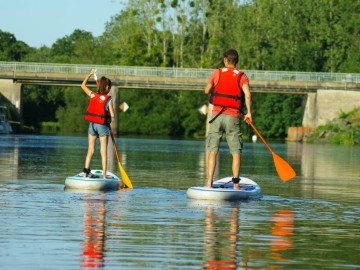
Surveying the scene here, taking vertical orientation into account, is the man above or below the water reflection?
above

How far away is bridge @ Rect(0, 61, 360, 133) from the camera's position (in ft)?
310

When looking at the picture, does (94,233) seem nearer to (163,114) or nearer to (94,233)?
(94,233)

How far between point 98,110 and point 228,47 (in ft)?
342

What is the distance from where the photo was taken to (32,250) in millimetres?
11500

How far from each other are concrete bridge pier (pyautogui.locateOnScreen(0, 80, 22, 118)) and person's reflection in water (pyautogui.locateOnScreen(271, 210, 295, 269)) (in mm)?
83659

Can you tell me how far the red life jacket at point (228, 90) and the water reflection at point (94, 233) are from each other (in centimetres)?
264

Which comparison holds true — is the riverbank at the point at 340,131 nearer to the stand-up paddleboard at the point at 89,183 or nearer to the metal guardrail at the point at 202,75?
the metal guardrail at the point at 202,75

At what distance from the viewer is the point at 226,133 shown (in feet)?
61.9

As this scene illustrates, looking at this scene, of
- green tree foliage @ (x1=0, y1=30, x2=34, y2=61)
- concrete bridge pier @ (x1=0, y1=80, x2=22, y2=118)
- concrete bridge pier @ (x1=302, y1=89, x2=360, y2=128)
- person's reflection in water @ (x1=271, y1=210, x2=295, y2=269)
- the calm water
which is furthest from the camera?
green tree foliage @ (x1=0, y1=30, x2=34, y2=61)

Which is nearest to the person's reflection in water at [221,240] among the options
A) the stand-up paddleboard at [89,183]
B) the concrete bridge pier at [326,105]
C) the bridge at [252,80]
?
the stand-up paddleboard at [89,183]

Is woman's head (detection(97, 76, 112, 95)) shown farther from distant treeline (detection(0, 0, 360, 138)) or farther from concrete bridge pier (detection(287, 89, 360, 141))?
distant treeline (detection(0, 0, 360, 138))

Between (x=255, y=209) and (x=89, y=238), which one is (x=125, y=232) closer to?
(x=89, y=238)

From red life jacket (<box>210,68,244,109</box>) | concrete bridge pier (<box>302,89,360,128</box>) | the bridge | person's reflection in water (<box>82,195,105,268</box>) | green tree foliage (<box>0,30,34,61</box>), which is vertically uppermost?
green tree foliage (<box>0,30,34,61</box>)

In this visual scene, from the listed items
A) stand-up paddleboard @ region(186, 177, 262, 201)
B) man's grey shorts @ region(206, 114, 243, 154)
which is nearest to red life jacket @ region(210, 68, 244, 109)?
man's grey shorts @ region(206, 114, 243, 154)
